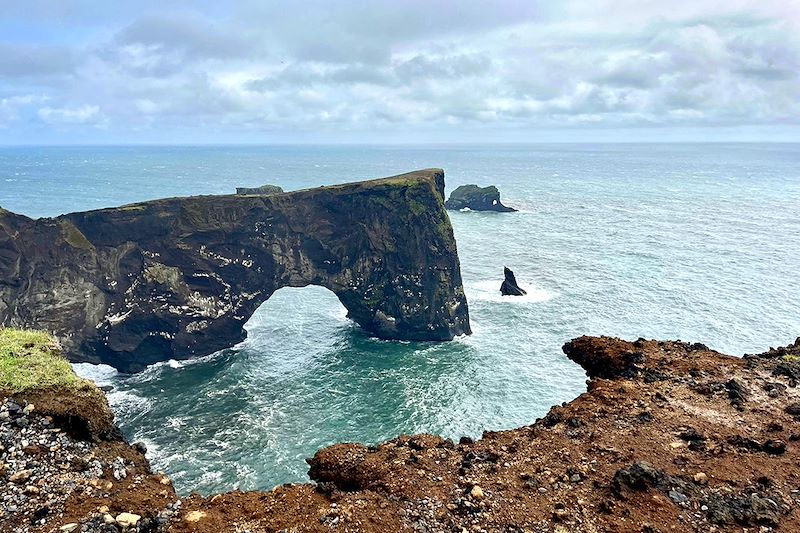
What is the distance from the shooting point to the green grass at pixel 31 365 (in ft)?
54.1

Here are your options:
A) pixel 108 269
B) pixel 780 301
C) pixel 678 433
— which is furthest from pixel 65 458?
pixel 780 301

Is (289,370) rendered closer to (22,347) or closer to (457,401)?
(457,401)

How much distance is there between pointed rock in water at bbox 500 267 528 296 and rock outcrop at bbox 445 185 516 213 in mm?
77907

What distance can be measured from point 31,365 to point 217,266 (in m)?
46.5

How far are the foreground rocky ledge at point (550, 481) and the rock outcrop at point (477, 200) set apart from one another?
442ft

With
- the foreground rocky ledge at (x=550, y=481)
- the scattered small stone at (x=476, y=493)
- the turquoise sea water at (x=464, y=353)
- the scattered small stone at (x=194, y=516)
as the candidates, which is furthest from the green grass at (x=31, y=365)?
the turquoise sea water at (x=464, y=353)

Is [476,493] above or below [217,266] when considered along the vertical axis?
above

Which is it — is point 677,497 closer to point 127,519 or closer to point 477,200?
point 127,519

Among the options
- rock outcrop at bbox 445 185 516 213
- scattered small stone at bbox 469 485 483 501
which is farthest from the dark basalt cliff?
rock outcrop at bbox 445 185 516 213

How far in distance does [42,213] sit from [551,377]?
13572cm

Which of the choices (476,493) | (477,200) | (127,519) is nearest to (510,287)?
(476,493)

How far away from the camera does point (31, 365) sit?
57.6 feet

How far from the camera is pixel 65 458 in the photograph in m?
14.6

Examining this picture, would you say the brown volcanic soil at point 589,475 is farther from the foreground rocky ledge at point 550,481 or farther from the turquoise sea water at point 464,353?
the turquoise sea water at point 464,353
